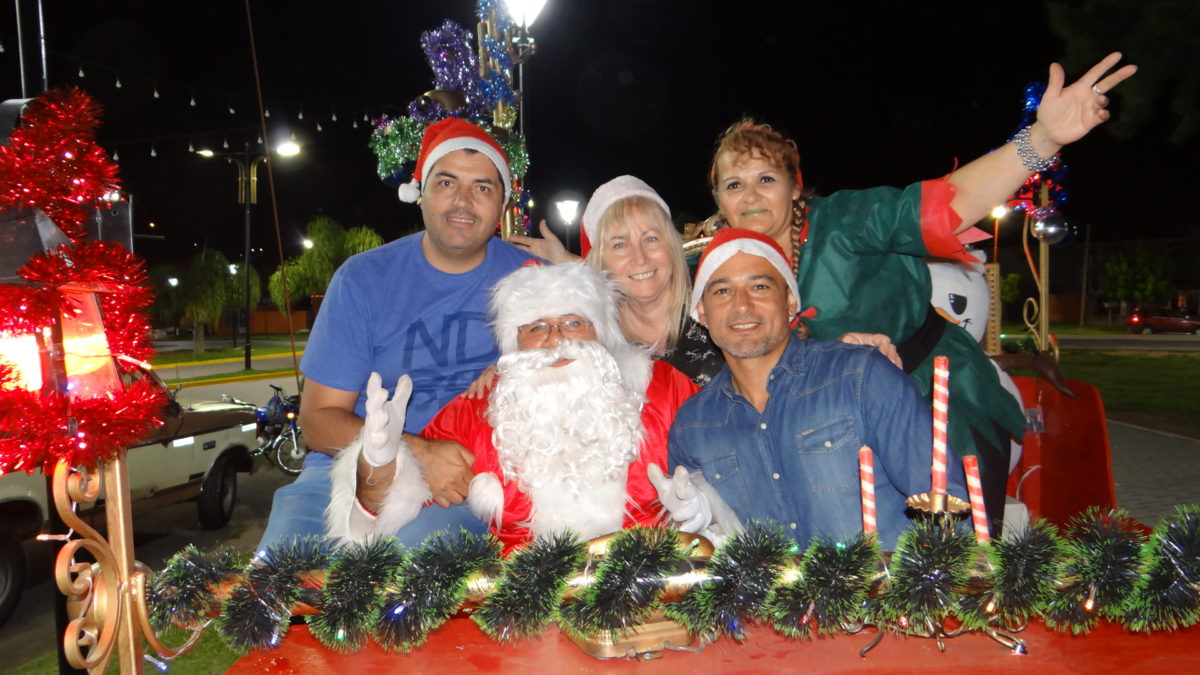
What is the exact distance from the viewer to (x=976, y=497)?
5.52ft

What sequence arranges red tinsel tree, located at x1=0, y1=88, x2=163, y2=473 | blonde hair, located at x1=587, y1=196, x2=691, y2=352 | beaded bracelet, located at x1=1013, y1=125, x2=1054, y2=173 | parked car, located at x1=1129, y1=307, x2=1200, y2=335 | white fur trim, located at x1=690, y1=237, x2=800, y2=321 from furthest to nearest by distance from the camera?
parked car, located at x1=1129, y1=307, x2=1200, y2=335 < blonde hair, located at x1=587, y1=196, x2=691, y2=352 < white fur trim, located at x1=690, y1=237, x2=800, y2=321 < beaded bracelet, located at x1=1013, y1=125, x2=1054, y2=173 < red tinsel tree, located at x1=0, y1=88, x2=163, y2=473

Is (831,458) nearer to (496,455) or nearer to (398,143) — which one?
(496,455)

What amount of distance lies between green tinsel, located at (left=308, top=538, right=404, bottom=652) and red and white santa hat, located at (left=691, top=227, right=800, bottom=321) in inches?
57.8

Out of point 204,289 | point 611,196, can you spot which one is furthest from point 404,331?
point 204,289

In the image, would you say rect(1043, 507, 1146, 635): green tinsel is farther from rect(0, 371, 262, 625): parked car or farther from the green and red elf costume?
rect(0, 371, 262, 625): parked car

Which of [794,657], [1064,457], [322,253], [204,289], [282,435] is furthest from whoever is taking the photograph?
[322,253]

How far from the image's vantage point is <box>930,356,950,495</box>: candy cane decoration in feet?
5.27

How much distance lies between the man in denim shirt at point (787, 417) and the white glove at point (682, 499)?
0.21m

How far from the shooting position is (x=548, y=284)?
312cm

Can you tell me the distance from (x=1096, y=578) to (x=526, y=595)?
46.8 inches

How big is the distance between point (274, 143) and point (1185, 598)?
632 inches

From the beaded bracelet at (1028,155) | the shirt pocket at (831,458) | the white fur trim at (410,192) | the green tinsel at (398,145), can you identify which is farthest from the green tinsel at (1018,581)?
the green tinsel at (398,145)

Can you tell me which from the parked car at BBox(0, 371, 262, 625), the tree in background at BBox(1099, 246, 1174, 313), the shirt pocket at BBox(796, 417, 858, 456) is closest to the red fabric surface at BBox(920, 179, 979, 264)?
the shirt pocket at BBox(796, 417, 858, 456)

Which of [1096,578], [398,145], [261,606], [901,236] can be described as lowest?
[261,606]
